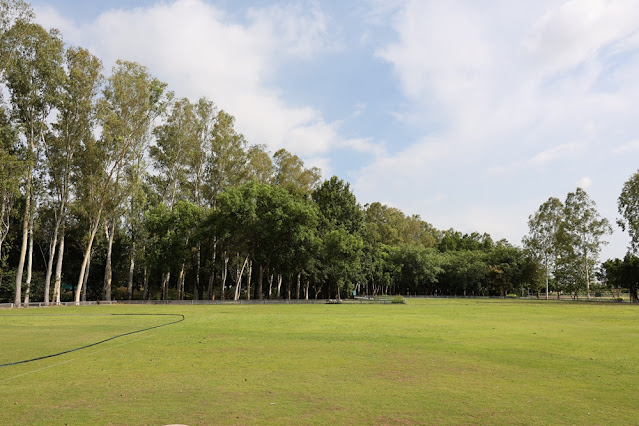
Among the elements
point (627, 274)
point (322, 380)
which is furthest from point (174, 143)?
point (627, 274)

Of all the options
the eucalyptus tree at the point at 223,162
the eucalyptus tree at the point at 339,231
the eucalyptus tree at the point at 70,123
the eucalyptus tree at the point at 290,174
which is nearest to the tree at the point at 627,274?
the eucalyptus tree at the point at 339,231

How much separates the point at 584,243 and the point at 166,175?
70.1 meters

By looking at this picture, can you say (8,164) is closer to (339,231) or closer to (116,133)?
(116,133)

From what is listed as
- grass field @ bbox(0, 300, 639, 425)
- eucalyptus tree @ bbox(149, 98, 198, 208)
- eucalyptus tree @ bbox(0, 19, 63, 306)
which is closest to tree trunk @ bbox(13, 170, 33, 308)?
eucalyptus tree @ bbox(0, 19, 63, 306)

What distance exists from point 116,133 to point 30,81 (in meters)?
9.29

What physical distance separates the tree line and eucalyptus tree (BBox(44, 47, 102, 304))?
13 cm

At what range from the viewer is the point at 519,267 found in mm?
103812

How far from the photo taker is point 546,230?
284ft

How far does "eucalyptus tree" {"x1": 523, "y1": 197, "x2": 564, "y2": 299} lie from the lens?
85.2 m

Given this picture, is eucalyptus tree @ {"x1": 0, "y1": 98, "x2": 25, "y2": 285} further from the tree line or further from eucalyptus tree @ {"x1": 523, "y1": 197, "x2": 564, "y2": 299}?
eucalyptus tree @ {"x1": 523, "y1": 197, "x2": 564, "y2": 299}

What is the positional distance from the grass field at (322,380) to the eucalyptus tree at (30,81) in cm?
2960

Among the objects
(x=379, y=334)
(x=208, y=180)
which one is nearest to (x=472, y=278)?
(x=208, y=180)

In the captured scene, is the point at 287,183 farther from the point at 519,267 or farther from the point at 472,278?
the point at 519,267

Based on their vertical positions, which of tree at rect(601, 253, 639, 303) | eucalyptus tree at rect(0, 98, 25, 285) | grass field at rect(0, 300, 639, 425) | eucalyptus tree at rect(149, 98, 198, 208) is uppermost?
eucalyptus tree at rect(149, 98, 198, 208)
